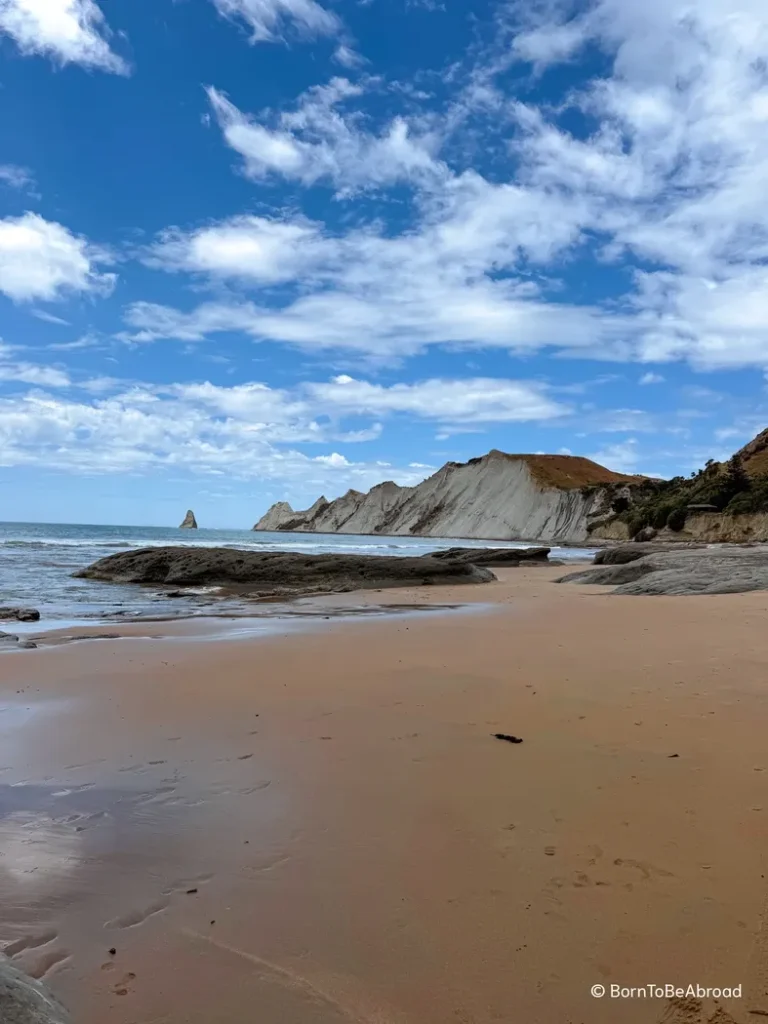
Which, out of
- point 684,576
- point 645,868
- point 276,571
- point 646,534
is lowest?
point 645,868

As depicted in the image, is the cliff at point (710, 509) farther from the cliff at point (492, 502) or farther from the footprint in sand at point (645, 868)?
the footprint in sand at point (645, 868)

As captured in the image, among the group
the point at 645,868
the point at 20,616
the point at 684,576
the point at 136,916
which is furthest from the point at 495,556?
the point at 136,916

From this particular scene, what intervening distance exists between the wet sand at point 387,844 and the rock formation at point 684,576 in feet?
22.8

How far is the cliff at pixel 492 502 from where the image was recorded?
7450 cm

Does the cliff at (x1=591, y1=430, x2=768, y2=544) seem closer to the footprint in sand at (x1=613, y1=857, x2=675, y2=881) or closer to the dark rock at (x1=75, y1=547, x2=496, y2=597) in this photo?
the dark rock at (x1=75, y1=547, x2=496, y2=597)

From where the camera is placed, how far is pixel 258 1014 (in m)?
1.79

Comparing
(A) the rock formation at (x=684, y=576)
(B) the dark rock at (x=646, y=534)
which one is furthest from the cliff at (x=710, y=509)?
(A) the rock formation at (x=684, y=576)

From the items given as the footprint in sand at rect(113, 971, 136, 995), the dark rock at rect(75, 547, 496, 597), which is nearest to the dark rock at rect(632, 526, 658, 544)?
the dark rock at rect(75, 547, 496, 597)

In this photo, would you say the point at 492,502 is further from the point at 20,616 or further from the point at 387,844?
the point at 387,844

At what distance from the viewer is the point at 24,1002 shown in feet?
5.37

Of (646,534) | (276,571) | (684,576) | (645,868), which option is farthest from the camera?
(646,534)

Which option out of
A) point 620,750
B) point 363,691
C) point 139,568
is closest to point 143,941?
point 620,750

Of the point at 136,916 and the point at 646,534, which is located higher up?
the point at 646,534

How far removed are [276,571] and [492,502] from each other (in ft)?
231
